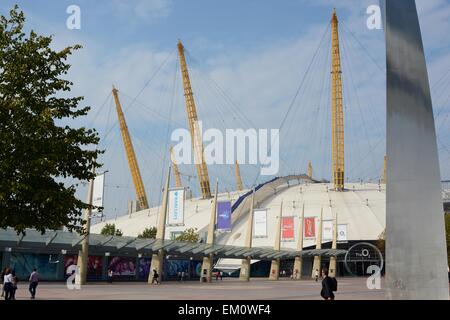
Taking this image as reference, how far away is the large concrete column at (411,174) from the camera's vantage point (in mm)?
15148

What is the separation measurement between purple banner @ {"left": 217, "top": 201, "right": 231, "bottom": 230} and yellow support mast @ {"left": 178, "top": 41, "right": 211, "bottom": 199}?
52.3 meters

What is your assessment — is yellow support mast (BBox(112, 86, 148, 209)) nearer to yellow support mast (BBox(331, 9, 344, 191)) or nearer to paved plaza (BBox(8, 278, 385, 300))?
yellow support mast (BBox(331, 9, 344, 191))

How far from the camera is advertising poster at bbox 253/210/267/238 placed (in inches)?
2940

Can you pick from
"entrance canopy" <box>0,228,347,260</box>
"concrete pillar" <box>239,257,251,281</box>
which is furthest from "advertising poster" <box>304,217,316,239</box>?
"entrance canopy" <box>0,228,347,260</box>

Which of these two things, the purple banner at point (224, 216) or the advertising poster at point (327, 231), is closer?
the purple banner at point (224, 216)

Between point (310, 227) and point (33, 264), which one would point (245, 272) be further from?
point (33, 264)

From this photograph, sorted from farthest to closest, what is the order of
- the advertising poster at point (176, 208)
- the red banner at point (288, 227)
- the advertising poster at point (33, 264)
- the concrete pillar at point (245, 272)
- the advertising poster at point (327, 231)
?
1. the advertising poster at point (327, 231)
2. the red banner at point (288, 227)
3. the concrete pillar at point (245, 272)
4. the advertising poster at point (176, 208)
5. the advertising poster at point (33, 264)

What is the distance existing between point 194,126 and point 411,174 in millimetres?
107347

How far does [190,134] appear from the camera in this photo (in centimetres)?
12619

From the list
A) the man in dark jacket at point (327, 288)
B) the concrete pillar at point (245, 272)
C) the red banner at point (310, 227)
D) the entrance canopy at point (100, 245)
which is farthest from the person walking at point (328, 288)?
the red banner at point (310, 227)

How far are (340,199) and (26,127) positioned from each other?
10581 centimetres

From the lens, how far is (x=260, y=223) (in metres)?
75.7

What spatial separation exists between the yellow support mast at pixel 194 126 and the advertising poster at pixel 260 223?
47.1 metres

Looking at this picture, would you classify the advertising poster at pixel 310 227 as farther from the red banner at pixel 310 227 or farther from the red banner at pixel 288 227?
the red banner at pixel 288 227
